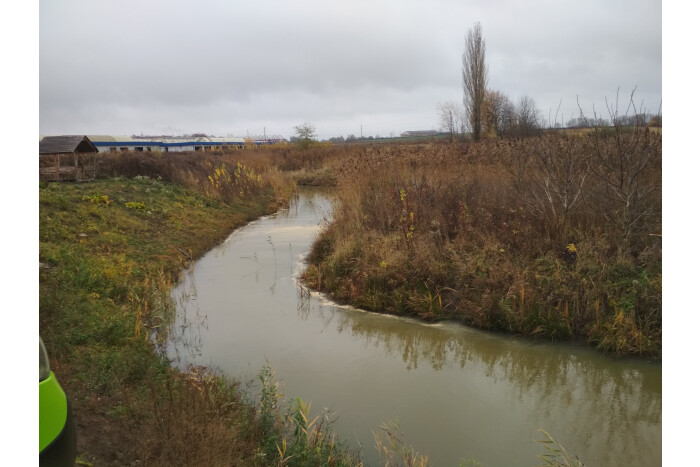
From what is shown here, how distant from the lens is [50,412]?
1.82 metres

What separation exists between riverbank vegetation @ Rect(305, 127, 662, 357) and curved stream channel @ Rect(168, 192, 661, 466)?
353mm

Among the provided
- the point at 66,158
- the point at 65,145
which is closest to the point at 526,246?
the point at 65,145

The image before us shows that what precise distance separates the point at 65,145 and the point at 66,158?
1143 millimetres

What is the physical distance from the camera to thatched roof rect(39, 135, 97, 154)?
16141 millimetres

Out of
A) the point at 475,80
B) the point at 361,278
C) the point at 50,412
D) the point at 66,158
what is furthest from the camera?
the point at 475,80

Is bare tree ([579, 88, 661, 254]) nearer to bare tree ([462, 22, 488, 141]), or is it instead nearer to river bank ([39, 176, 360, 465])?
river bank ([39, 176, 360, 465])

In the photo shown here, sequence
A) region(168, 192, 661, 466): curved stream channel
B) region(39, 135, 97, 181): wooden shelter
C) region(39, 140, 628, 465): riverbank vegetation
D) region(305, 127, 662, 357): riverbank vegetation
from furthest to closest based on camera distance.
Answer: region(39, 135, 97, 181): wooden shelter < region(305, 127, 662, 357): riverbank vegetation < region(168, 192, 661, 466): curved stream channel < region(39, 140, 628, 465): riverbank vegetation

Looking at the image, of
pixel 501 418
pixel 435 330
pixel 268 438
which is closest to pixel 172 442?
pixel 268 438

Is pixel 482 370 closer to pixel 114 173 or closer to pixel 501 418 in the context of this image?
pixel 501 418

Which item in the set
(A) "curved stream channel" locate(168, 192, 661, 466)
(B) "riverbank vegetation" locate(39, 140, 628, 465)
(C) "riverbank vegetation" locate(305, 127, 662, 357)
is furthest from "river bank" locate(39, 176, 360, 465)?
(C) "riverbank vegetation" locate(305, 127, 662, 357)

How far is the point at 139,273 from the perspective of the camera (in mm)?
8562

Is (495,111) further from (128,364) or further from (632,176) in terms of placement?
(128,364)

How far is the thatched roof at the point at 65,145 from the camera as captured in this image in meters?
16.1

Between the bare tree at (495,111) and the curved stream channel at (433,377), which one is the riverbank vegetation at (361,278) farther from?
the bare tree at (495,111)
